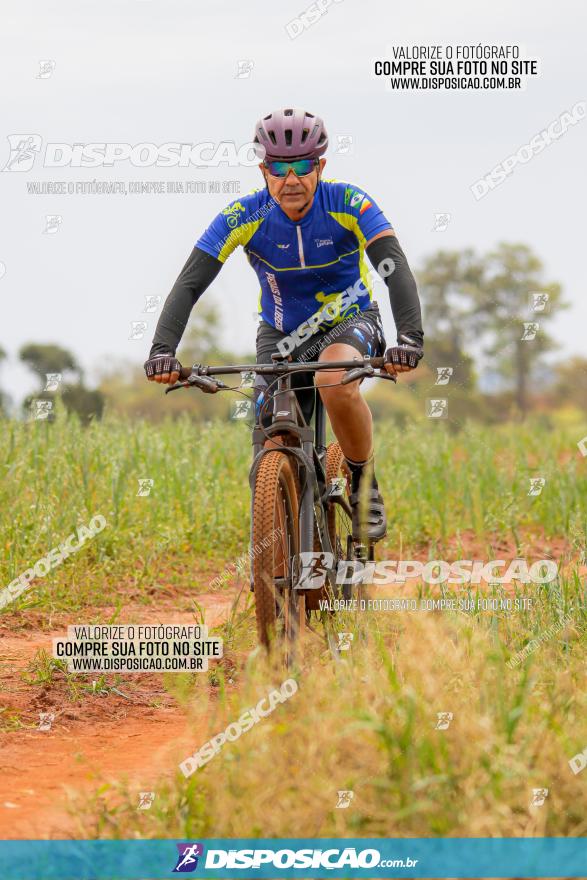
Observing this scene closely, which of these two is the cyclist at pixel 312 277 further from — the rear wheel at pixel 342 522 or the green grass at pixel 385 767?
the green grass at pixel 385 767

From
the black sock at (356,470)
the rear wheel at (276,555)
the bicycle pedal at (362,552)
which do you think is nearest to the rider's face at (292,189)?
the rear wheel at (276,555)

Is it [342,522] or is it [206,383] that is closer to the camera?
[206,383]

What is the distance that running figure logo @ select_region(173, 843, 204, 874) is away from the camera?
331cm

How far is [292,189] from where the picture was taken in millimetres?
5676

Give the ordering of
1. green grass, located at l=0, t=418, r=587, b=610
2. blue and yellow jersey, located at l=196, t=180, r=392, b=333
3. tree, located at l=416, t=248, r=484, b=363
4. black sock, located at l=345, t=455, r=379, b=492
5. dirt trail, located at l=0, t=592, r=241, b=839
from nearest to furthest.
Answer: dirt trail, located at l=0, t=592, r=241, b=839 → blue and yellow jersey, located at l=196, t=180, r=392, b=333 → black sock, located at l=345, t=455, r=379, b=492 → green grass, located at l=0, t=418, r=587, b=610 → tree, located at l=416, t=248, r=484, b=363

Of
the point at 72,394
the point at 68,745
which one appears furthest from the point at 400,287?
the point at 72,394

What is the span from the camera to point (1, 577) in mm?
7477

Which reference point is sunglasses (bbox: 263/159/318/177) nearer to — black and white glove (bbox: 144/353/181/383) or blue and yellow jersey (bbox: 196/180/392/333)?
blue and yellow jersey (bbox: 196/180/392/333)

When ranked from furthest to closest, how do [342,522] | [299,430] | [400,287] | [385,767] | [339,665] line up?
[342,522], [400,287], [299,430], [339,665], [385,767]

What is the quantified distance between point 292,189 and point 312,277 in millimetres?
542

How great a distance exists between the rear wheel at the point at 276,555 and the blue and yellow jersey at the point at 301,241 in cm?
113

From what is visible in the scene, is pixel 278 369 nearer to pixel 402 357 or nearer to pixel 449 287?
pixel 402 357

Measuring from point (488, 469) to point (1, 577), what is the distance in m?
5.09

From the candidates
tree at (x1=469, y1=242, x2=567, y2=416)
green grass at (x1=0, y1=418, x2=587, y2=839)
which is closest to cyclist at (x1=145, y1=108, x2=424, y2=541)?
green grass at (x1=0, y1=418, x2=587, y2=839)
